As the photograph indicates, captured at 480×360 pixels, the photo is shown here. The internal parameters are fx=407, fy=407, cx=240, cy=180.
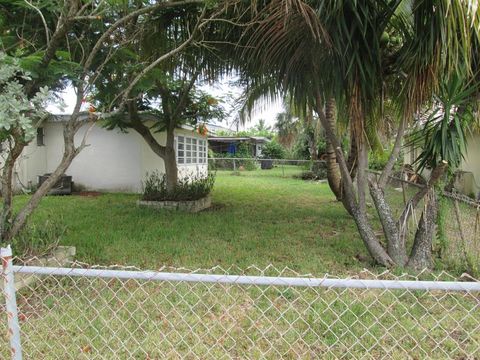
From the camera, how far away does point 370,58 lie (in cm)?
496

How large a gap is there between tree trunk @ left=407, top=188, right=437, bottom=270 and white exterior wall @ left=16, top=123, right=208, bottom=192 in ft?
34.5

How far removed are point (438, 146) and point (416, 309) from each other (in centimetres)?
196

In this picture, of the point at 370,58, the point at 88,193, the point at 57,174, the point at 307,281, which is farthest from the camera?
the point at 88,193

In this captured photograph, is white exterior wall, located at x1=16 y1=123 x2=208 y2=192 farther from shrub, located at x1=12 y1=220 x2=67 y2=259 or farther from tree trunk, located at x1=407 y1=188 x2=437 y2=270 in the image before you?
tree trunk, located at x1=407 y1=188 x2=437 y2=270

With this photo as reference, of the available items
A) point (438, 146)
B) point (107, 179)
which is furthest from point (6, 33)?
point (107, 179)

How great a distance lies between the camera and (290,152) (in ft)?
108

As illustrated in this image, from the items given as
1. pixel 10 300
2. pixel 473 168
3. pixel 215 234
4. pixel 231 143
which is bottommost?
pixel 215 234

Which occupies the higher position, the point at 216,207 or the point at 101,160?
the point at 101,160

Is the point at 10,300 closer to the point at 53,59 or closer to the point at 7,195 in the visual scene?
the point at 7,195

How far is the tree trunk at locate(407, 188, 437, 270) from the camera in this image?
5.34 meters

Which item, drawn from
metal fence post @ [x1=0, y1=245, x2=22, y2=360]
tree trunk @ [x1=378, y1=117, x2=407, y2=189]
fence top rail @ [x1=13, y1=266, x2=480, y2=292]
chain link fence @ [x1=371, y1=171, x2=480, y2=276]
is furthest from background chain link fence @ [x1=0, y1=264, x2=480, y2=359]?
tree trunk @ [x1=378, y1=117, x2=407, y2=189]

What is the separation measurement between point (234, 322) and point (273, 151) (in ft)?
104

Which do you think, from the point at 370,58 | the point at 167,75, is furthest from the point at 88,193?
the point at 370,58

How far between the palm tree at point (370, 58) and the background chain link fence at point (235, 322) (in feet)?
4.75
